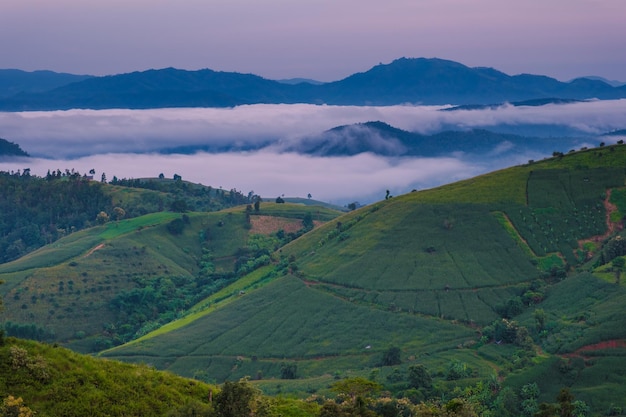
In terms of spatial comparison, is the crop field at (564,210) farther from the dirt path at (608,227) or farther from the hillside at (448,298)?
the dirt path at (608,227)

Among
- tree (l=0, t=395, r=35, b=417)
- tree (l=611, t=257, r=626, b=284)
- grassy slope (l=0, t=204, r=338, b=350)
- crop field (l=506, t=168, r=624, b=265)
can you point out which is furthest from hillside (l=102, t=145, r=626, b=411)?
tree (l=0, t=395, r=35, b=417)

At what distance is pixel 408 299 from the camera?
134m

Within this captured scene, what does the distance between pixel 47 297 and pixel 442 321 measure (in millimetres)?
86787

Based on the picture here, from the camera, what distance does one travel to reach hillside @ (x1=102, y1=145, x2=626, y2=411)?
10538 centimetres

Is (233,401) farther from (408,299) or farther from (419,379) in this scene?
(408,299)

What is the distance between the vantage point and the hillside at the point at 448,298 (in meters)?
105

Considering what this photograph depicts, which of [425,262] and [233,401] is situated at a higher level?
[425,262]

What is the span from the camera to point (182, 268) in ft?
641

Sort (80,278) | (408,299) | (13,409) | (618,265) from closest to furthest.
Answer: (13,409) → (618,265) → (408,299) → (80,278)

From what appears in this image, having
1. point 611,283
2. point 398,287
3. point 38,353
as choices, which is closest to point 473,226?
point 398,287

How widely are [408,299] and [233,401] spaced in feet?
288

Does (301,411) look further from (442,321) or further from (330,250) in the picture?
(330,250)

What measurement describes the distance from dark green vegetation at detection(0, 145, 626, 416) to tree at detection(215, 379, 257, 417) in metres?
23.0

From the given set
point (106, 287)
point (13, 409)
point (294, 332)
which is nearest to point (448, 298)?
point (294, 332)
